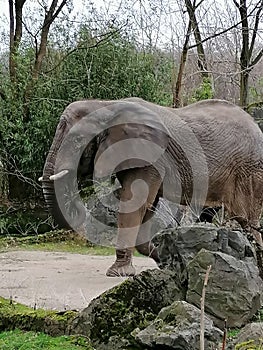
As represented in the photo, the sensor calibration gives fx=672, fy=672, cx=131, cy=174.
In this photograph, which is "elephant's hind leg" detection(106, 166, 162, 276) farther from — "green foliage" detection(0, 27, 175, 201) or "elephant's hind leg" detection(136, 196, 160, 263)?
"green foliage" detection(0, 27, 175, 201)

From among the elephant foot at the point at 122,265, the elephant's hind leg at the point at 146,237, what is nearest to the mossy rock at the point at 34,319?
the elephant foot at the point at 122,265

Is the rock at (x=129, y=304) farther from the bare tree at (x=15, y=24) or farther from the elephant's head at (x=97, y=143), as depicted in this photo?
the bare tree at (x=15, y=24)

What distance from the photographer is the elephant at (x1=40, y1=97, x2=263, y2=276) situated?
489 centimetres

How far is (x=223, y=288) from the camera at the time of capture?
2910mm

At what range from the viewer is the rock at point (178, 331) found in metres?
2.51

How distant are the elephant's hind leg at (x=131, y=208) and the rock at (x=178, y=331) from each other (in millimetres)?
2106

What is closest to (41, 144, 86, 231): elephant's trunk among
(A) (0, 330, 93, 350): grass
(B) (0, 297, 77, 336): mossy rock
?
(B) (0, 297, 77, 336): mossy rock

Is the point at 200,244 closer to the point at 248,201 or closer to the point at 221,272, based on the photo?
the point at 221,272

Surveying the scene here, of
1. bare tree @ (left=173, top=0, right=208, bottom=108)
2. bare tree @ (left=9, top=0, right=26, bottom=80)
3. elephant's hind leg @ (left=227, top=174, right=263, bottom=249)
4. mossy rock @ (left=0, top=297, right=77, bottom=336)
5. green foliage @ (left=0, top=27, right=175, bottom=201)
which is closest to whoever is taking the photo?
mossy rock @ (left=0, top=297, right=77, bottom=336)

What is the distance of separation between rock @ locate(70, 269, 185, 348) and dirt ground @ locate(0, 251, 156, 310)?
1.86 feet

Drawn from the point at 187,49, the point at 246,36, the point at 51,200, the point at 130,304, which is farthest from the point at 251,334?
the point at 246,36

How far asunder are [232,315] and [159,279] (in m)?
0.37

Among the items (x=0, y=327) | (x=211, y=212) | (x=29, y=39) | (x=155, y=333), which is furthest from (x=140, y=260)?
(x=29, y=39)

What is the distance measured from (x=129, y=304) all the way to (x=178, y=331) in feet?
1.72
